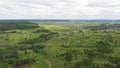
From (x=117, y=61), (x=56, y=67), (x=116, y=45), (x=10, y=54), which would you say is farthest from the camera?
(x=116, y=45)

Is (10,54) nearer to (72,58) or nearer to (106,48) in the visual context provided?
(72,58)

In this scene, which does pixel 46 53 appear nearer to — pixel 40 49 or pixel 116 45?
pixel 40 49

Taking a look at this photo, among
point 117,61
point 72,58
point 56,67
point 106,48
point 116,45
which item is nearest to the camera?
point 56,67

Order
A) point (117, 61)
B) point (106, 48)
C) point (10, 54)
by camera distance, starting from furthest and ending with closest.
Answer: point (106, 48), point (10, 54), point (117, 61)

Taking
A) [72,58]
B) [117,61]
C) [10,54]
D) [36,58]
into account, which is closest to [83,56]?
[72,58]

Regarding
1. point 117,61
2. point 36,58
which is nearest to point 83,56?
point 117,61

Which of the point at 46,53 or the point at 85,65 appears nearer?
the point at 85,65

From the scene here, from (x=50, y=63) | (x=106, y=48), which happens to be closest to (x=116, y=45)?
(x=106, y=48)

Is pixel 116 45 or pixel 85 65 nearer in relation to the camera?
pixel 85 65

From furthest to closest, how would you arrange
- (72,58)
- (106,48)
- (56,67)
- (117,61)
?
(106,48)
(72,58)
(117,61)
(56,67)
